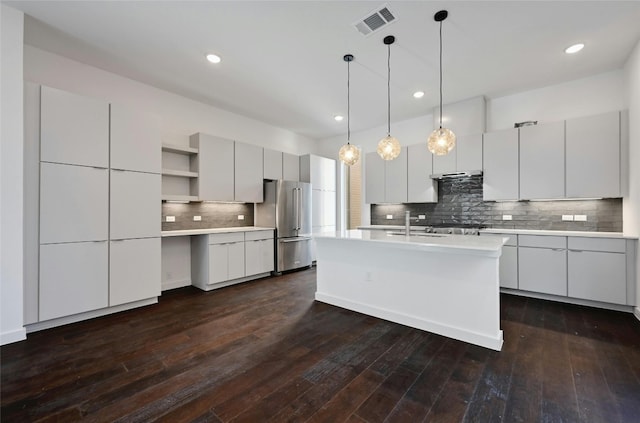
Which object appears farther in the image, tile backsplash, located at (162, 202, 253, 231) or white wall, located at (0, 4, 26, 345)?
tile backsplash, located at (162, 202, 253, 231)

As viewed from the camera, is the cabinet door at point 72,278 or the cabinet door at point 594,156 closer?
the cabinet door at point 72,278

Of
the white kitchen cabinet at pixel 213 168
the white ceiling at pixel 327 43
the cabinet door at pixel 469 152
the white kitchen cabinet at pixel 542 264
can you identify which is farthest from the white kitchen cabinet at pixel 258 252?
the white kitchen cabinet at pixel 542 264

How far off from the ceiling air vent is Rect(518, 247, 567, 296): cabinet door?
335cm

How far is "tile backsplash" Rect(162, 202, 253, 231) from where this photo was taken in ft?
13.9

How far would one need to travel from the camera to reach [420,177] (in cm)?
489

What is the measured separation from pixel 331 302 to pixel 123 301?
2509 millimetres

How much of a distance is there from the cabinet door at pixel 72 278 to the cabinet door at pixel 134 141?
1.00 metres

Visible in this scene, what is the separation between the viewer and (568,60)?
3.27 m

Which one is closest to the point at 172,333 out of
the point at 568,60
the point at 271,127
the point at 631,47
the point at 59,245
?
the point at 59,245

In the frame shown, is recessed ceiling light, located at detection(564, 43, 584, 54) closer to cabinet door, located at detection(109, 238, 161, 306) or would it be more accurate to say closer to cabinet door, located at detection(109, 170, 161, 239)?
cabinet door, located at detection(109, 170, 161, 239)

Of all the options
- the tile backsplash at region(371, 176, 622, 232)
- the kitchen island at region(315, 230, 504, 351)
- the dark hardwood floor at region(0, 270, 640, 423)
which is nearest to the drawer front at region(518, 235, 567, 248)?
the tile backsplash at region(371, 176, 622, 232)

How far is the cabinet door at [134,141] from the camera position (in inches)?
125

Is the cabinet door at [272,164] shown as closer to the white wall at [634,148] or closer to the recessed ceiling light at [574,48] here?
the recessed ceiling light at [574,48]

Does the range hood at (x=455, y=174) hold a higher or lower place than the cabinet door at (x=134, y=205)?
higher
